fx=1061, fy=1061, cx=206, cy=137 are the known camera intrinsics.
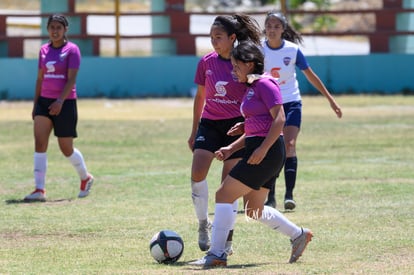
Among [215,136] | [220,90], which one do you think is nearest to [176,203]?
[215,136]

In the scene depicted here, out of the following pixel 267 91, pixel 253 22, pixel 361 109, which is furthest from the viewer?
pixel 361 109

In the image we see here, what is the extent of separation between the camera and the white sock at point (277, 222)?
805 centimetres

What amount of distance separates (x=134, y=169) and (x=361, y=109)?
9.41 metres

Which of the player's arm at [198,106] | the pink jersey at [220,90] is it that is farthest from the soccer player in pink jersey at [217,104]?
the player's arm at [198,106]

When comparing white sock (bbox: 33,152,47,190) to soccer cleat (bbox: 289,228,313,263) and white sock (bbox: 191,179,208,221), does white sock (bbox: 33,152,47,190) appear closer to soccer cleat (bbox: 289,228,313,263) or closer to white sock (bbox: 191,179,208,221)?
white sock (bbox: 191,179,208,221)

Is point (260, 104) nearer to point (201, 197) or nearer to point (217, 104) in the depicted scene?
point (217, 104)

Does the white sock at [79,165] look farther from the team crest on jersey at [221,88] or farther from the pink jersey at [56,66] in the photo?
the team crest on jersey at [221,88]

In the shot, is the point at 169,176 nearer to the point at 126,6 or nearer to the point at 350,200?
the point at 350,200

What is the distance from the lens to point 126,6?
1261 inches

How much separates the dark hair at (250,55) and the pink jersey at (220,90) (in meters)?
0.81

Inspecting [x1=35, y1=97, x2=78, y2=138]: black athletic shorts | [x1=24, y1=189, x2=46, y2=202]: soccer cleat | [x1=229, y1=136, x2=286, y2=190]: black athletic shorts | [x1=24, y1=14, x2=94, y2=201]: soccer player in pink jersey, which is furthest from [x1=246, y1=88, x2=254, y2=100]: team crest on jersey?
[x1=24, y1=189, x2=46, y2=202]: soccer cleat

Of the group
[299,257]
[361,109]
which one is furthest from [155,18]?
[299,257]

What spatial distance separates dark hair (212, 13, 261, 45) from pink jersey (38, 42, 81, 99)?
12.5 ft

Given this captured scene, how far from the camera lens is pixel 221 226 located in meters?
7.91
